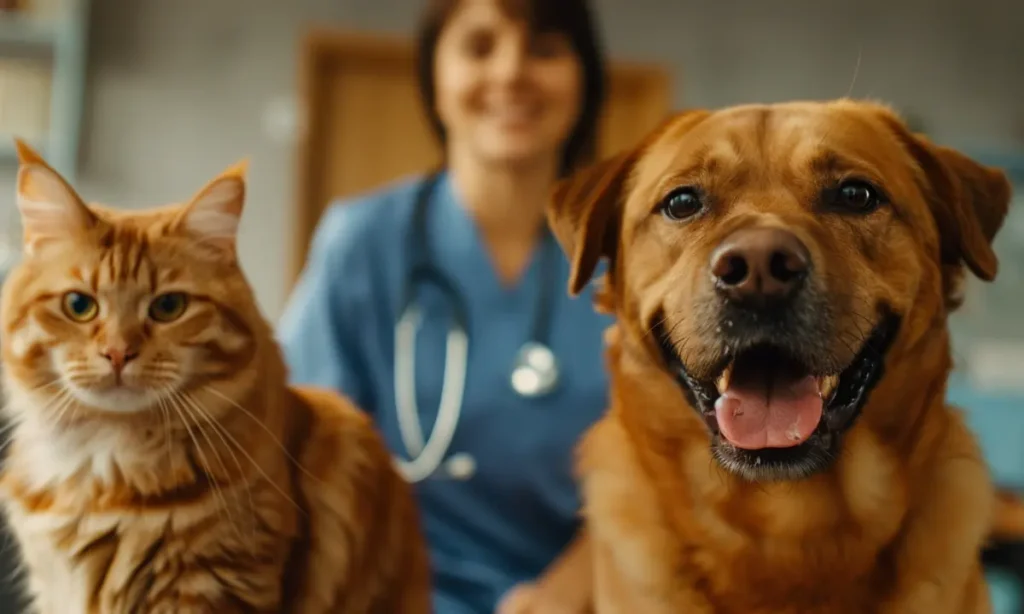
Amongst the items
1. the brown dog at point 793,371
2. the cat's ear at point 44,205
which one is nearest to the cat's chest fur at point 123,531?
the cat's ear at point 44,205

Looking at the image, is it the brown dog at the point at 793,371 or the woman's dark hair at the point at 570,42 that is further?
the woman's dark hair at the point at 570,42

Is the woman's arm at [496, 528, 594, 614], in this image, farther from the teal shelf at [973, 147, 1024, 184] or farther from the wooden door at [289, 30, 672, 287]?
the teal shelf at [973, 147, 1024, 184]

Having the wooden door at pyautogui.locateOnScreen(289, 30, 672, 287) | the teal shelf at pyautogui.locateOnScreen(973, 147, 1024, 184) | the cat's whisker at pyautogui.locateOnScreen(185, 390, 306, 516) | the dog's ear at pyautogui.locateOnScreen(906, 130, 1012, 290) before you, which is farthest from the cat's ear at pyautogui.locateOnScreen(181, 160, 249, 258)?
the teal shelf at pyautogui.locateOnScreen(973, 147, 1024, 184)

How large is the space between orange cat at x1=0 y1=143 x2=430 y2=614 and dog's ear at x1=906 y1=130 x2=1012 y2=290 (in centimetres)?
53

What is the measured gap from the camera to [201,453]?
514 millimetres

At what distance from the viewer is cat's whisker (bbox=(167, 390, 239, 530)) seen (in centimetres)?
52

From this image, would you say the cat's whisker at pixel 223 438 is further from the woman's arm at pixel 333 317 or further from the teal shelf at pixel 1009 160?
the teal shelf at pixel 1009 160

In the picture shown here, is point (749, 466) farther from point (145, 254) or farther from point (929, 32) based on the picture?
point (929, 32)

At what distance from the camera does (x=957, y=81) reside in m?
2.53

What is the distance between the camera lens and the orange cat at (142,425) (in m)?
0.50

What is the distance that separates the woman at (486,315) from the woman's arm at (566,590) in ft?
0.21

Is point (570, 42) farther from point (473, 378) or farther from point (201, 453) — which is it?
point (201, 453)

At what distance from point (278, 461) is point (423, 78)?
29.9 inches

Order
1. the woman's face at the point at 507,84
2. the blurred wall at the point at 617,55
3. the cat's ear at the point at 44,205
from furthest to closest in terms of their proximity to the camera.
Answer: the blurred wall at the point at 617,55 < the woman's face at the point at 507,84 < the cat's ear at the point at 44,205
